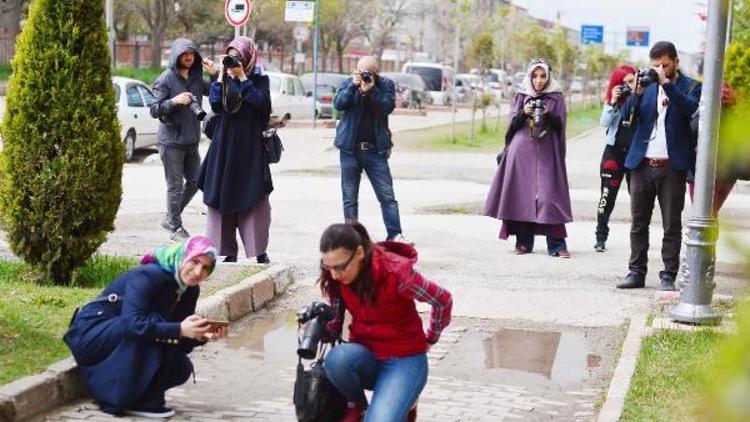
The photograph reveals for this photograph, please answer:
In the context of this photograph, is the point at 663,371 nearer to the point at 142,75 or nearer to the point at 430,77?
the point at 142,75

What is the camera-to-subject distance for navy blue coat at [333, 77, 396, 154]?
1126cm

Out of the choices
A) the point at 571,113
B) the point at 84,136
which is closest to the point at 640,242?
the point at 84,136

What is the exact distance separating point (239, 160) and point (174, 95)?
1674 mm

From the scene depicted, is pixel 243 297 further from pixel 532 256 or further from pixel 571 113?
pixel 571 113

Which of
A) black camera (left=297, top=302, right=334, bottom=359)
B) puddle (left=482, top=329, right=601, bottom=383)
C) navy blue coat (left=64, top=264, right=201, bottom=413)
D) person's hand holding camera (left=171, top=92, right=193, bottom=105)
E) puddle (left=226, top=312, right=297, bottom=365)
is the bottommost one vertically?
puddle (left=226, top=312, right=297, bottom=365)

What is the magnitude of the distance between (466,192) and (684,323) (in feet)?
32.6

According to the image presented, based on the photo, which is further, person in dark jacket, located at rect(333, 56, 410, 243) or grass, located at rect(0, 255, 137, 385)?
person in dark jacket, located at rect(333, 56, 410, 243)

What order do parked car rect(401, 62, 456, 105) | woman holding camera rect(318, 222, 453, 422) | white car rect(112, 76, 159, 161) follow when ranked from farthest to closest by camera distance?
parked car rect(401, 62, 456, 105) < white car rect(112, 76, 159, 161) < woman holding camera rect(318, 222, 453, 422)

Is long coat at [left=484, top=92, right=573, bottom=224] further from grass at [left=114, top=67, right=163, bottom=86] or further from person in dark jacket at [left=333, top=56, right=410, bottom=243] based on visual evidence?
grass at [left=114, top=67, right=163, bottom=86]

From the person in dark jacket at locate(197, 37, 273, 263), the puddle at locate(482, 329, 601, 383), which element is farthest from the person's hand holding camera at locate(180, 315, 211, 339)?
the person in dark jacket at locate(197, 37, 273, 263)

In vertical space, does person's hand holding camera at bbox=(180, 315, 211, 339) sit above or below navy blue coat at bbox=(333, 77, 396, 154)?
below

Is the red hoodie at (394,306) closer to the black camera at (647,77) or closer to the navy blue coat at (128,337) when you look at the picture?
the navy blue coat at (128,337)

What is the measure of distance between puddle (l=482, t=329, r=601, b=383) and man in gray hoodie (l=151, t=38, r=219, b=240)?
4.17 metres

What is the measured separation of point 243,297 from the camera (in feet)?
28.4
